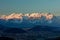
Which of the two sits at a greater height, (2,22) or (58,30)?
(2,22)

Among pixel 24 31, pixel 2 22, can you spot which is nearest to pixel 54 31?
pixel 24 31

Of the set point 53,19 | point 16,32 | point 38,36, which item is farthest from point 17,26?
point 53,19

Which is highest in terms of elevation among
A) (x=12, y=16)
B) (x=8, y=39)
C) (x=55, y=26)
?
(x=12, y=16)

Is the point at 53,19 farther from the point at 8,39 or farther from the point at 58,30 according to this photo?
the point at 8,39

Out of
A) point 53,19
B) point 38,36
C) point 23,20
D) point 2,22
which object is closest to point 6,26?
point 2,22

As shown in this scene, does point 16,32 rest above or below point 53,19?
below

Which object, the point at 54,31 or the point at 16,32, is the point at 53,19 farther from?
the point at 16,32

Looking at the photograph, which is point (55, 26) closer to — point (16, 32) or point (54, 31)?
point (54, 31)
